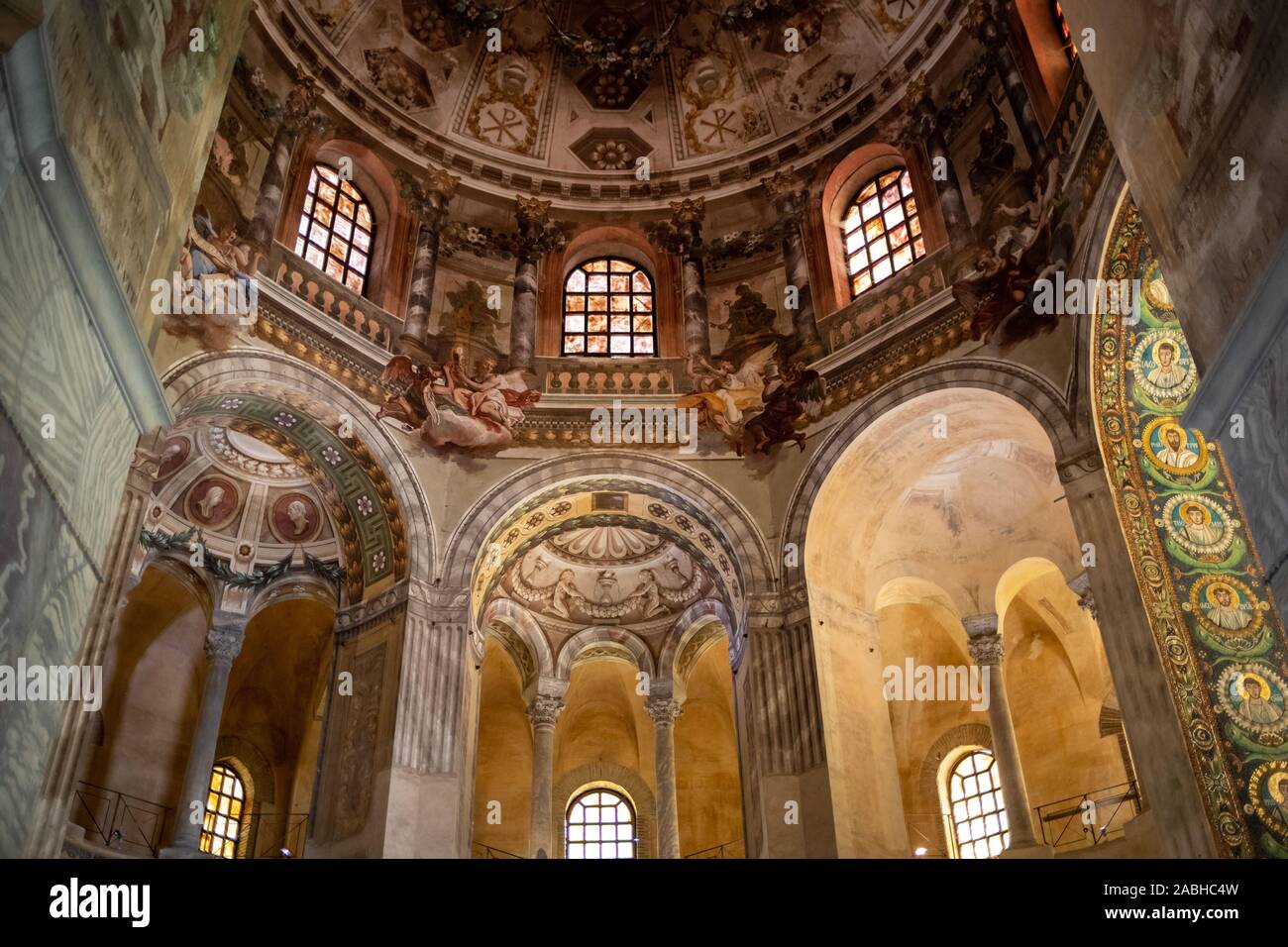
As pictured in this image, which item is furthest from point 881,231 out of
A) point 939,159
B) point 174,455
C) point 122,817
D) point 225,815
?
point 122,817

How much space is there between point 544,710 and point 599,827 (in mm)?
2748

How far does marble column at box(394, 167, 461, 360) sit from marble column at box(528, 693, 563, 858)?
21.5ft

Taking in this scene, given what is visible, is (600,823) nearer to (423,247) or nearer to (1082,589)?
(1082,589)

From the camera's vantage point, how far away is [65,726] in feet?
31.7

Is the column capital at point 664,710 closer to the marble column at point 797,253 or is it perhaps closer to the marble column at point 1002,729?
the marble column at point 1002,729

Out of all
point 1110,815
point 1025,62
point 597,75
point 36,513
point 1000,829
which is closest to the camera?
point 36,513

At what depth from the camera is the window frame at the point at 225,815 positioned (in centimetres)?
1783

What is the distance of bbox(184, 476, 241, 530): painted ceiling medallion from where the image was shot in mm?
17266

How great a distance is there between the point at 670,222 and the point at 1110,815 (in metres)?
11.1

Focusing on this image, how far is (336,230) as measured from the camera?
1631 centimetres


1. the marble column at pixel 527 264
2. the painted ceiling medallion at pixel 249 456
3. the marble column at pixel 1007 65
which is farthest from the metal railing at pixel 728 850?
the marble column at pixel 1007 65

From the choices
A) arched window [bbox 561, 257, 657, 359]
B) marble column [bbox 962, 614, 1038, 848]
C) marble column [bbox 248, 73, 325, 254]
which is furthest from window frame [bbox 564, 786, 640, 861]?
marble column [bbox 248, 73, 325, 254]

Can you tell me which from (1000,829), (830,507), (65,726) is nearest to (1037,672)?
(1000,829)
